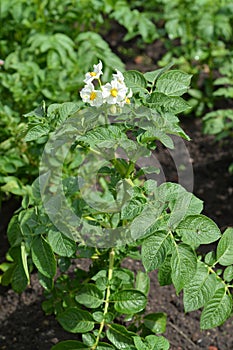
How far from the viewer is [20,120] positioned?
2.83m

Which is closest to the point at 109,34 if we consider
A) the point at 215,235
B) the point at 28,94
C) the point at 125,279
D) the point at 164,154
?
the point at 164,154

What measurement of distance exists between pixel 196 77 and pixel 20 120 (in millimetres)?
1071

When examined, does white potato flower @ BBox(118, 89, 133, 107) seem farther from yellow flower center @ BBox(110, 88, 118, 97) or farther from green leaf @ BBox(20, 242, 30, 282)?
green leaf @ BBox(20, 242, 30, 282)

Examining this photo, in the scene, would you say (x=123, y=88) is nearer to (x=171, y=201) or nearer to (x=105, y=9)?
(x=171, y=201)

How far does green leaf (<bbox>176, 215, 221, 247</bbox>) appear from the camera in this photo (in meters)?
1.75

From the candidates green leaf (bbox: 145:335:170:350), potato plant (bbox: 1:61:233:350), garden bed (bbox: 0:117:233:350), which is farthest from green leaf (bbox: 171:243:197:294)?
garden bed (bbox: 0:117:233:350)

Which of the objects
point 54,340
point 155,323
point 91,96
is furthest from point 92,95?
point 54,340

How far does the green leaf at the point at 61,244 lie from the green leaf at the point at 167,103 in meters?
0.43

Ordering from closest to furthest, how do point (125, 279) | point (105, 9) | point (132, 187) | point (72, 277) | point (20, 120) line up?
point (132, 187)
point (125, 279)
point (72, 277)
point (20, 120)
point (105, 9)

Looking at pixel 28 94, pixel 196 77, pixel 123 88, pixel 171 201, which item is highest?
pixel 123 88

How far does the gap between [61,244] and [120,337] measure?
12.4 inches

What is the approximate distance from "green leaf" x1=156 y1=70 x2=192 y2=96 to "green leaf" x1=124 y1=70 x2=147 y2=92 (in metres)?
0.05

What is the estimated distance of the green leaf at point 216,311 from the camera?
1.80m

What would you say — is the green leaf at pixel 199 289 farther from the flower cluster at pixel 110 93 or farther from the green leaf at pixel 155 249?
the flower cluster at pixel 110 93
